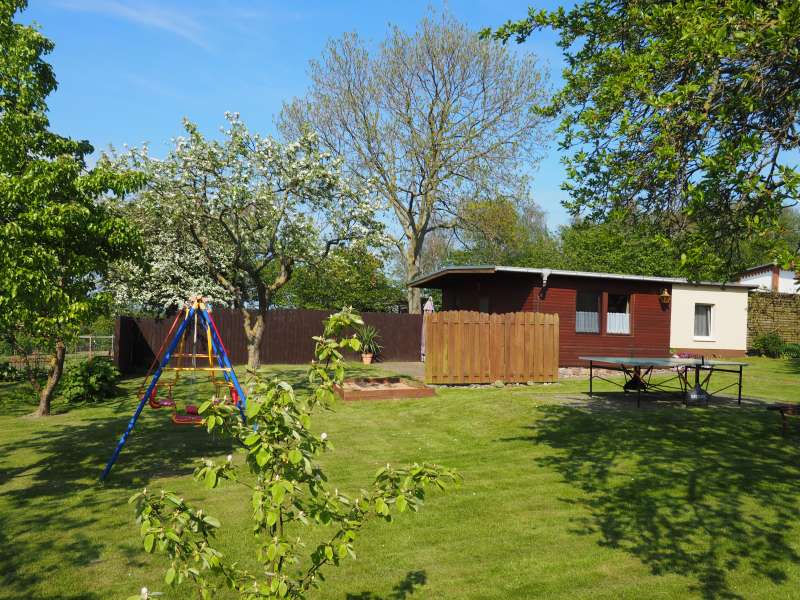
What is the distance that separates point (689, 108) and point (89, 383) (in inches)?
512

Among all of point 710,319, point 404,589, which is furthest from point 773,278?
point 404,589

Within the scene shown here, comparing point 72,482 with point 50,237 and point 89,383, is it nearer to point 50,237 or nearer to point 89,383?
point 50,237

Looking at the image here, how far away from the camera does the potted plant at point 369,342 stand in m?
23.5

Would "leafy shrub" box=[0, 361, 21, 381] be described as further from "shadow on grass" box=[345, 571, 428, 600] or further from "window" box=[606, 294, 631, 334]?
"window" box=[606, 294, 631, 334]

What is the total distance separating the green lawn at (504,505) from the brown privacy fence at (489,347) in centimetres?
395

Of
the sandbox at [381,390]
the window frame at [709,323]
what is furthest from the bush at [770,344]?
the sandbox at [381,390]

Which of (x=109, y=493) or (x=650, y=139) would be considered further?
(x=650, y=139)

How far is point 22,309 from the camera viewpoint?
6.50 meters

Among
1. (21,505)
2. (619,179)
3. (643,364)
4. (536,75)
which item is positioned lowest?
(21,505)

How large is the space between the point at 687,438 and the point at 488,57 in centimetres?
2335

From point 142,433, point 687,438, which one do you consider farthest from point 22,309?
point 687,438

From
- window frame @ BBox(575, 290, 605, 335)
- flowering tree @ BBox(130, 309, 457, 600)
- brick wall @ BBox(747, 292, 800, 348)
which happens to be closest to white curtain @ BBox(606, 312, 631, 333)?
window frame @ BBox(575, 290, 605, 335)

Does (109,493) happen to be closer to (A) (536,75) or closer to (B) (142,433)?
(B) (142,433)

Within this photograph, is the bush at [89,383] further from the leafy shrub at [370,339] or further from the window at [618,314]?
the window at [618,314]
